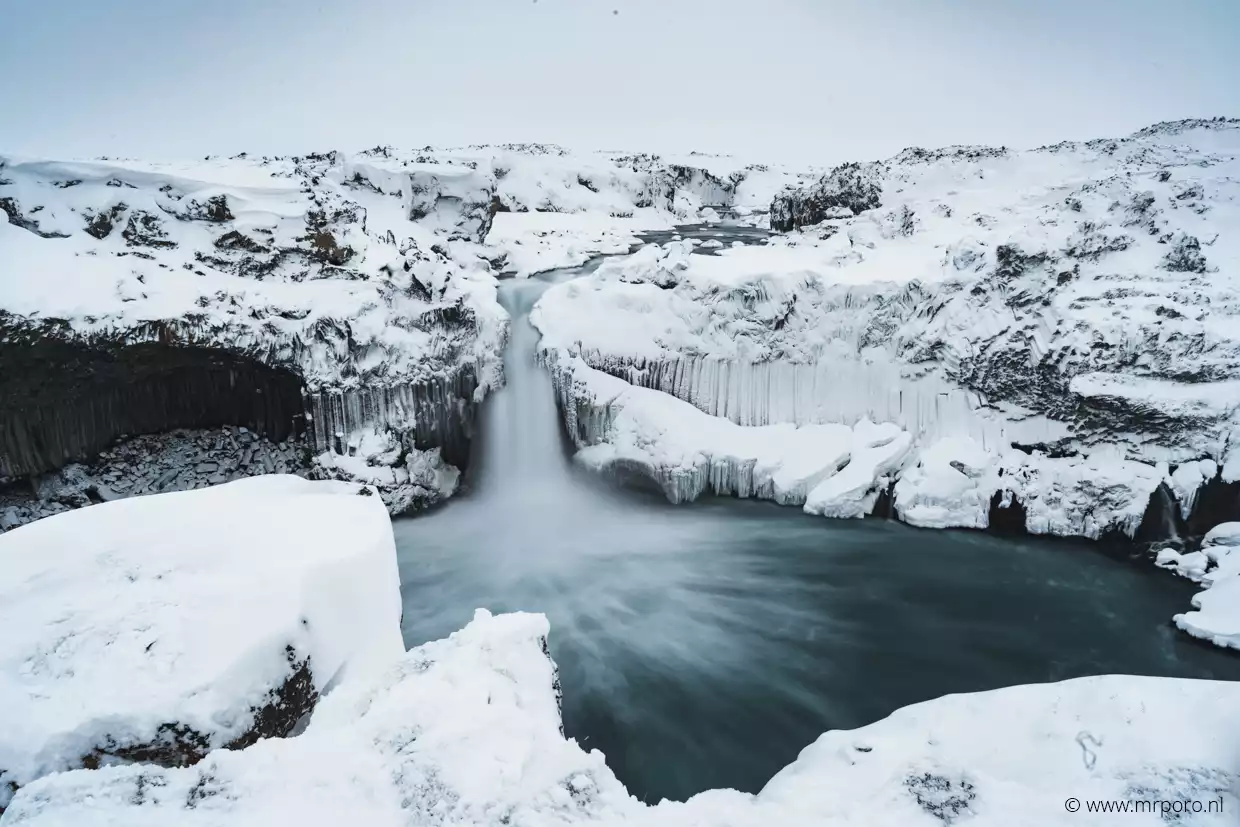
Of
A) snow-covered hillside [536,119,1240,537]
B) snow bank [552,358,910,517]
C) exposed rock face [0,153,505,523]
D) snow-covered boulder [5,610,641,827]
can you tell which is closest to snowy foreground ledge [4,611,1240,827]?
snow-covered boulder [5,610,641,827]

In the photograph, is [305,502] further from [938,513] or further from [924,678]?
[938,513]

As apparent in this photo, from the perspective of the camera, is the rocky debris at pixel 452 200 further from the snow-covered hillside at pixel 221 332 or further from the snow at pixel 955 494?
the snow at pixel 955 494

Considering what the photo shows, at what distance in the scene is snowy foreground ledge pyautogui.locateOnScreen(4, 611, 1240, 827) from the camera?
3236 millimetres

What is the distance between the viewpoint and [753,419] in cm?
1195

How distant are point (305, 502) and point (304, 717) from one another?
2.36 meters

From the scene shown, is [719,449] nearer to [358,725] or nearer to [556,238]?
[358,725]

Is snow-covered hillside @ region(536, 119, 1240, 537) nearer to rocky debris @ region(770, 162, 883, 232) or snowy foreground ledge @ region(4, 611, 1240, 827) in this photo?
rocky debris @ region(770, 162, 883, 232)

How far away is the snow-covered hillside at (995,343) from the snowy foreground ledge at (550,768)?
20.6ft

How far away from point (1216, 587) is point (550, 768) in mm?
9738

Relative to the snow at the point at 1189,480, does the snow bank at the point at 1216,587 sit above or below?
below

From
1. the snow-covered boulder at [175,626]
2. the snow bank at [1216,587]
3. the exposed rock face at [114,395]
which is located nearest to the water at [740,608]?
the snow bank at [1216,587]

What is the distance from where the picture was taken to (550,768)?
3.72 m

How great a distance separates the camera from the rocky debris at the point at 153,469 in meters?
9.85

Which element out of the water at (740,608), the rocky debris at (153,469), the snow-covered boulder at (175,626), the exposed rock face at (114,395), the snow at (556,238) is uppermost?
the snow at (556,238)
